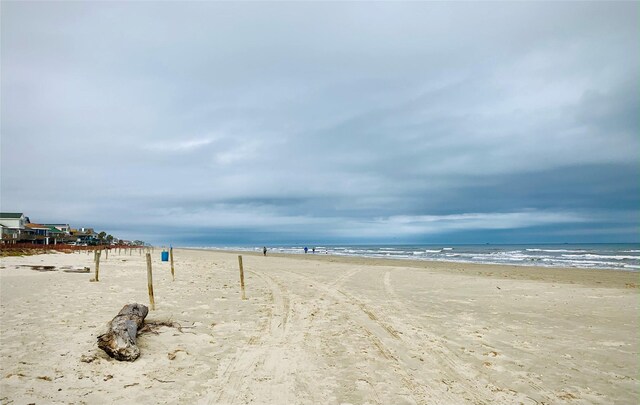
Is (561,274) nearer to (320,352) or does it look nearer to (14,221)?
(320,352)

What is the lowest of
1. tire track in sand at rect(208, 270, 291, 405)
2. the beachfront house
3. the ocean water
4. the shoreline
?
the ocean water

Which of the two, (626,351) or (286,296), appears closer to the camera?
(626,351)

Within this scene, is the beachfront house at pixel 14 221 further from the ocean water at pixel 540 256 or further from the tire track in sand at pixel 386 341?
the tire track in sand at pixel 386 341

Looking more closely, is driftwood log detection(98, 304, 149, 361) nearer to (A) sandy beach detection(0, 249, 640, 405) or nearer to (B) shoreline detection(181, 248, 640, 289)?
(A) sandy beach detection(0, 249, 640, 405)

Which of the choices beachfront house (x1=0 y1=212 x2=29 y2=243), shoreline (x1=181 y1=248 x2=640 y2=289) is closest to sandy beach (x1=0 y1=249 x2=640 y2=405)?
shoreline (x1=181 y1=248 x2=640 y2=289)

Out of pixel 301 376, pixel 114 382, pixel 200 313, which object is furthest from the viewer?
pixel 200 313

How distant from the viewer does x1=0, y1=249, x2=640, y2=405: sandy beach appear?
6.30 m

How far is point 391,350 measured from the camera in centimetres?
855

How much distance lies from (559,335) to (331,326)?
6.70m

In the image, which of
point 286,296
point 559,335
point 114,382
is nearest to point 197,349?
point 114,382

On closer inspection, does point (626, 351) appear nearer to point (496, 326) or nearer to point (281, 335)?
point (496, 326)

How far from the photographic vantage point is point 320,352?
8.33 m

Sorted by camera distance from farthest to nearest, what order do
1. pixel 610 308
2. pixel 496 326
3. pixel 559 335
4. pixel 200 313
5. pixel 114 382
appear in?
pixel 610 308, pixel 200 313, pixel 496 326, pixel 559 335, pixel 114 382

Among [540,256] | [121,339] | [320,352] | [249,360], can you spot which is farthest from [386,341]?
[540,256]
